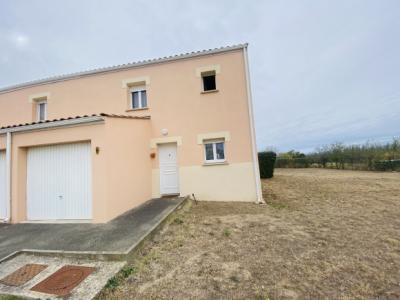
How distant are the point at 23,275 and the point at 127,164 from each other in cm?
391

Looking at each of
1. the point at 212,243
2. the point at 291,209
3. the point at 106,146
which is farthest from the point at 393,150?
the point at 106,146

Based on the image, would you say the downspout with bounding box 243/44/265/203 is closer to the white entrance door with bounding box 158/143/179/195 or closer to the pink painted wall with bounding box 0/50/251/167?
the pink painted wall with bounding box 0/50/251/167

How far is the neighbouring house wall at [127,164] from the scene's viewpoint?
6047 millimetres

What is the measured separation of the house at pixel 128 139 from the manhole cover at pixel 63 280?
2.23m

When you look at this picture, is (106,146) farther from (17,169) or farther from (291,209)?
(291,209)

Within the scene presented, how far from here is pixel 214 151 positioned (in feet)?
28.0

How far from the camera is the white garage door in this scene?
20.0 feet

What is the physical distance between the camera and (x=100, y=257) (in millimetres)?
3801

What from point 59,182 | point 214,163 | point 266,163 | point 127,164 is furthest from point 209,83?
point 266,163

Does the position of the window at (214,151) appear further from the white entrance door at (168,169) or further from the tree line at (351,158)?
the tree line at (351,158)

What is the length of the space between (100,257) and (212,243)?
2271 millimetres

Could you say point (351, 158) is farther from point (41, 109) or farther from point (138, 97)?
point (41, 109)

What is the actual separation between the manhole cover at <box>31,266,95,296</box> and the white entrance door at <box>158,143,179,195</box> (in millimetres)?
5148

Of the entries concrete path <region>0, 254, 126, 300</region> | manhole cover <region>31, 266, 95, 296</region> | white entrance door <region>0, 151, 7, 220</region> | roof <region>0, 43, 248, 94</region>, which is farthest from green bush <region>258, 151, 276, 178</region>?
white entrance door <region>0, 151, 7, 220</region>
